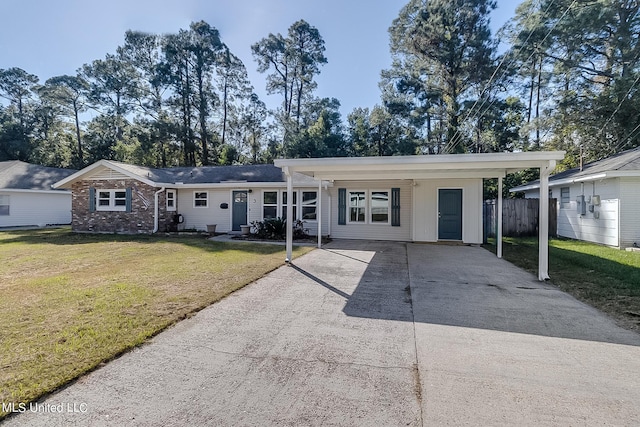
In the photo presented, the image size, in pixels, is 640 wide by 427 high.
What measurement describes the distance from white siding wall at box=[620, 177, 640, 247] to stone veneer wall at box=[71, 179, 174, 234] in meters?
16.3

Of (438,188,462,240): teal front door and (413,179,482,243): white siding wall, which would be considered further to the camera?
(438,188,462,240): teal front door

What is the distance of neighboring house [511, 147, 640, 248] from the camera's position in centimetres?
948

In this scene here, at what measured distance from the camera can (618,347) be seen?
3.26 metres

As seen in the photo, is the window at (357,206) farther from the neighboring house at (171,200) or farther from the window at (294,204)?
the window at (294,204)

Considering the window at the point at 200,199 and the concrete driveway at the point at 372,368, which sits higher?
the window at the point at 200,199

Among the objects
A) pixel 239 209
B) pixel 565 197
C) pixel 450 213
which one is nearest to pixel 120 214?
pixel 239 209

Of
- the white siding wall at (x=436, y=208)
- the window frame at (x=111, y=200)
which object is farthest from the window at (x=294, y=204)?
the window frame at (x=111, y=200)

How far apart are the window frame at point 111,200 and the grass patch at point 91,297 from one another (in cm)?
438

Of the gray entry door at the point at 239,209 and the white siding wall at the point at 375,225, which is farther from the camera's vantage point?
the gray entry door at the point at 239,209

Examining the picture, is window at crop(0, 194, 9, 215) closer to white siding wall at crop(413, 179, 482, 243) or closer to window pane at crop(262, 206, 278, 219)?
window pane at crop(262, 206, 278, 219)

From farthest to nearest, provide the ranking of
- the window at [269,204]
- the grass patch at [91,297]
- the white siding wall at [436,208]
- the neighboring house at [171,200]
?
the window at [269,204]
the neighboring house at [171,200]
the white siding wall at [436,208]
the grass patch at [91,297]

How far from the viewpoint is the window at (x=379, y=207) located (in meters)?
12.1

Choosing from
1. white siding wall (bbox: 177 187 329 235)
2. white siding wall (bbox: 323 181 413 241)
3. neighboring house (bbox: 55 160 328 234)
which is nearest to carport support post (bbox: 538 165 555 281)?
white siding wall (bbox: 323 181 413 241)

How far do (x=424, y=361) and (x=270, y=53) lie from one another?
31.8m
